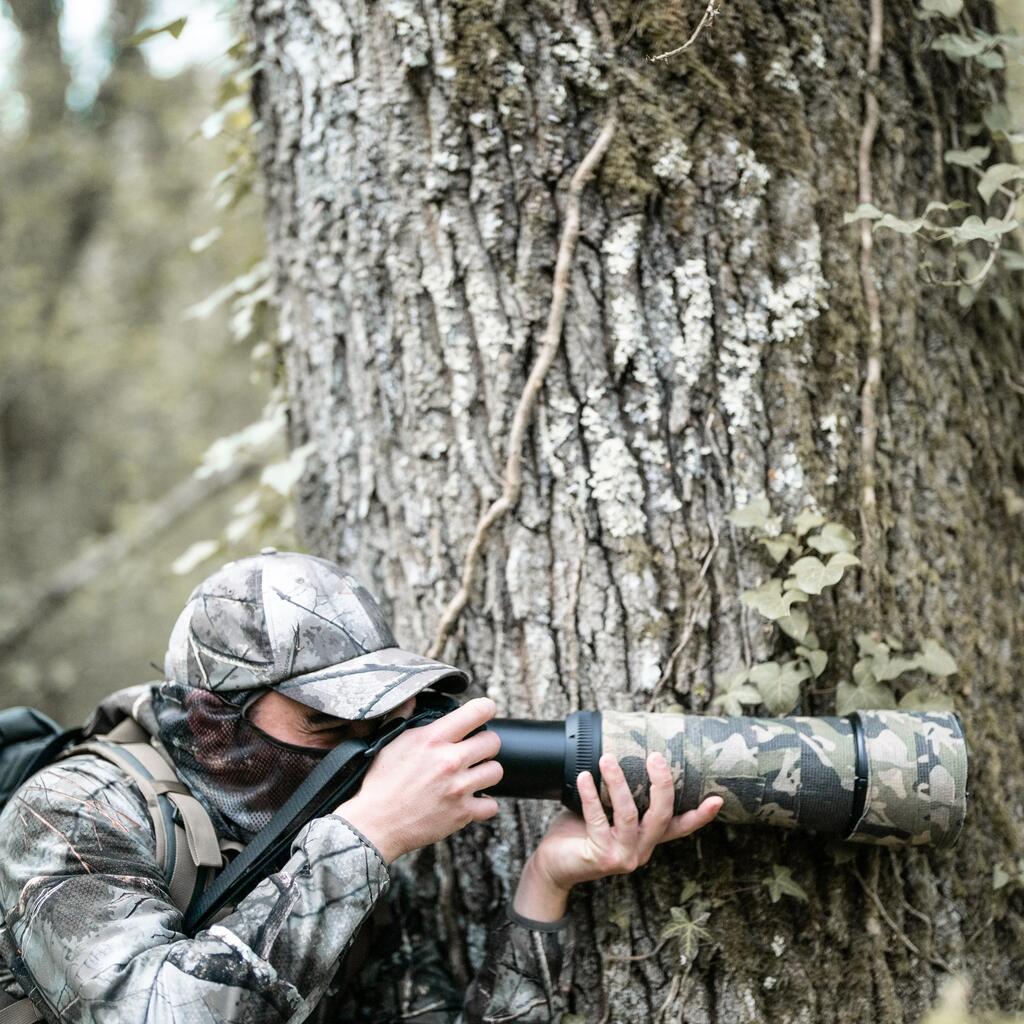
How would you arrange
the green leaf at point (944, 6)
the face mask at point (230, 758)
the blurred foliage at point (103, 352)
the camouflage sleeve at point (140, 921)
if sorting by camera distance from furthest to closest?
the blurred foliage at point (103, 352) → the green leaf at point (944, 6) → the face mask at point (230, 758) → the camouflage sleeve at point (140, 921)

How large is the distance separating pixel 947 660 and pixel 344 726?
128 cm

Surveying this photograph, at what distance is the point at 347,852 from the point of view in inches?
73.5

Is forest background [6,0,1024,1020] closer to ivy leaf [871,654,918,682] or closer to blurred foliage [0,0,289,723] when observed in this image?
blurred foliage [0,0,289,723]

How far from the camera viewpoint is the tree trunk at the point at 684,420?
219cm

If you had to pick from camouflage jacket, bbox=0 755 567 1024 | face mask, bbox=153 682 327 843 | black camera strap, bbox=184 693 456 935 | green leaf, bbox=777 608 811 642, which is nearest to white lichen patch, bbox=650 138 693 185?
green leaf, bbox=777 608 811 642

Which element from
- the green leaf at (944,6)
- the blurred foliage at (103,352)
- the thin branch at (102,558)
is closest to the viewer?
the green leaf at (944,6)

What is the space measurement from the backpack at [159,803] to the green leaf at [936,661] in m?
1.50

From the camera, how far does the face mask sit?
205 centimetres

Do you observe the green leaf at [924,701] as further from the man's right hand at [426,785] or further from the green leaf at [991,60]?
the green leaf at [991,60]

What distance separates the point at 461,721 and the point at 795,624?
2.41 feet

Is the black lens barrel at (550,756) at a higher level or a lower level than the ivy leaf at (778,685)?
higher

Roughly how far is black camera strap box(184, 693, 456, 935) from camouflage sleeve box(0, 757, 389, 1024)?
0.22 ft

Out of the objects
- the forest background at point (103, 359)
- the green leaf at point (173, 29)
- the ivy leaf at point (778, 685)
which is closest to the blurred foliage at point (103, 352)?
the forest background at point (103, 359)

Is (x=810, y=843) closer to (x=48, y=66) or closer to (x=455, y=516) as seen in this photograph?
(x=455, y=516)
